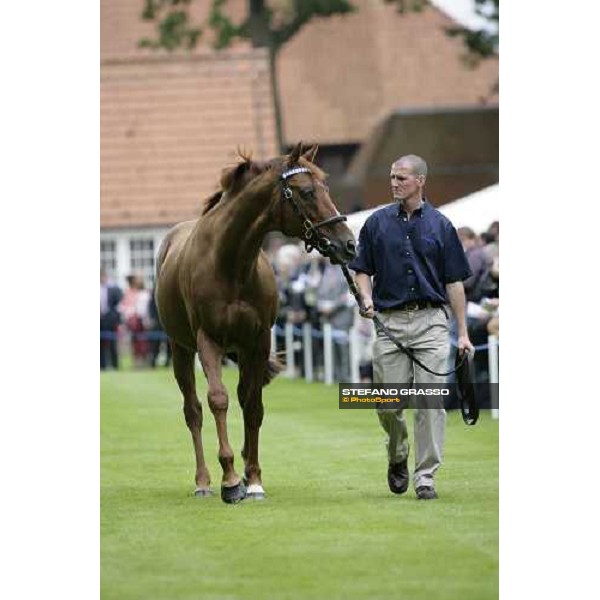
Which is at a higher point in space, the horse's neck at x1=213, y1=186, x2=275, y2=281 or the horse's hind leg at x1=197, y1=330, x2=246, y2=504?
the horse's neck at x1=213, y1=186, x2=275, y2=281

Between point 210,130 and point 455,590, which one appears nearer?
point 455,590

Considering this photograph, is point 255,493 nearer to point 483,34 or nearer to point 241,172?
point 241,172

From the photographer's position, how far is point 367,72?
15344 millimetres

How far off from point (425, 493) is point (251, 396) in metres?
1.40

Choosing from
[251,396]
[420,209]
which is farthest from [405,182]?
[251,396]

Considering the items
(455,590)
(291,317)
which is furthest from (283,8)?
(291,317)

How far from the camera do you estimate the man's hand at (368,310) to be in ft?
41.4

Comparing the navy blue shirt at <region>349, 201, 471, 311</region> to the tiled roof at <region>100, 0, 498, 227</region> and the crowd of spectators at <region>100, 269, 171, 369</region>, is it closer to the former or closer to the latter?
the tiled roof at <region>100, 0, 498, 227</region>

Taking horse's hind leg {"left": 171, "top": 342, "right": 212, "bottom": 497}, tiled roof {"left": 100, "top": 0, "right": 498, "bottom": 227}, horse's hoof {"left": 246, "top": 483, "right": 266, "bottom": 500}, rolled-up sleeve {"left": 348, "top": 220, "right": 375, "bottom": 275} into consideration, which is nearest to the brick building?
tiled roof {"left": 100, "top": 0, "right": 498, "bottom": 227}

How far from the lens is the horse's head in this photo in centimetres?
1237

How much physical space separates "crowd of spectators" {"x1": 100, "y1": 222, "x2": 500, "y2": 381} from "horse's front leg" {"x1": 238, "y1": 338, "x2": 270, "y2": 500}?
7.81 ft
